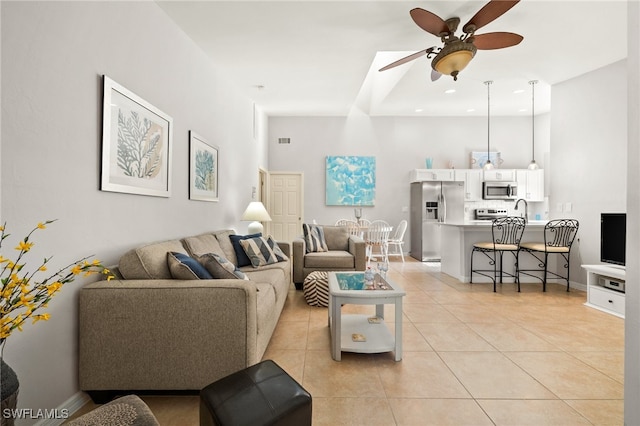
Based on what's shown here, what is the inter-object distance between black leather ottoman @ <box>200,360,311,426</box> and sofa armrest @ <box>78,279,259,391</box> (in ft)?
1.39

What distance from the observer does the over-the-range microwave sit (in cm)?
680

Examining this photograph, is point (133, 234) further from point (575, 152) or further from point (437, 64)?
point (575, 152)

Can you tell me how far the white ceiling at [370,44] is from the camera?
2895mm

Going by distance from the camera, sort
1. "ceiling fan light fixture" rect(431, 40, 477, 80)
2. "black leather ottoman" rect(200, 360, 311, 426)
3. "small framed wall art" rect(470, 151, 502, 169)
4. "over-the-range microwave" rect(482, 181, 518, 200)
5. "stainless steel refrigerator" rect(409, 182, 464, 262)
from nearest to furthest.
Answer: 1. "black leather ottoman" rect(200, 360, 311, 426)
2. "ceiling fan light fixture" rect(431, 40, 477, 80)
3. "stainless steel refrigerator" rect(409, 182, 464, 262)
4. "over-the-range microwave" rect(482, 181, 518, 200)
5. "small framed wall art" rect(470, 151, 502, 169)

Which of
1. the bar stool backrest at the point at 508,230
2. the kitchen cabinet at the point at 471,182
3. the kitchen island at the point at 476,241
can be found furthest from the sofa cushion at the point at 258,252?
the kitchen cabinet at the point at 471,182

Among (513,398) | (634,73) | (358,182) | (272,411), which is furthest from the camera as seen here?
(358,182)

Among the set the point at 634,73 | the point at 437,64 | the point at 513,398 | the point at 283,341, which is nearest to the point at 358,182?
the point at 437,64

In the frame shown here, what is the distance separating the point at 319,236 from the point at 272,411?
3.54m

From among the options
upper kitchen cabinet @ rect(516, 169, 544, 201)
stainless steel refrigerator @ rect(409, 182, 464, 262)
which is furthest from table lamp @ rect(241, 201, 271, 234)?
upper kitchen cabinet @ rect(516, 169, 544, 201)

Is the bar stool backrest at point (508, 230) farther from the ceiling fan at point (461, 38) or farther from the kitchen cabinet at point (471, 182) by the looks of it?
the ceiling fan at point (461, 38)

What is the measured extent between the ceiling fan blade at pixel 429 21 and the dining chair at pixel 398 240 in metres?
4.17

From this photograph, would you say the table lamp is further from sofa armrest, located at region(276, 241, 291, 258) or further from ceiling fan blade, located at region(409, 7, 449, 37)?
ceiling fan blade, located at region(409, 7, 449, 37)

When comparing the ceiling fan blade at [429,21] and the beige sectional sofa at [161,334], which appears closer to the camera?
the beige sectional sofa at [161,334]

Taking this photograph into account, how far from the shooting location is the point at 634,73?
3.57ft
